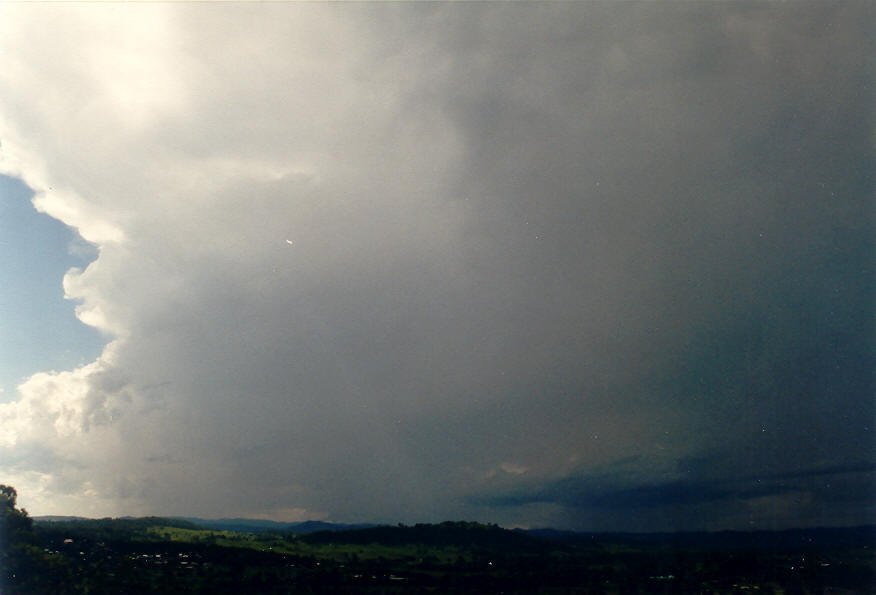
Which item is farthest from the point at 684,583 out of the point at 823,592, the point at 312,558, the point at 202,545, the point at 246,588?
the point at 202,545

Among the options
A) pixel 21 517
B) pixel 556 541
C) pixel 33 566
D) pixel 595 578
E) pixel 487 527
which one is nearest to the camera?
pixel 33 566

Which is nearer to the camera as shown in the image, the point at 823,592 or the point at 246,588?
the point at 246,588

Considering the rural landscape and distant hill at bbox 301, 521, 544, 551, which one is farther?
distant hill at bbox 301, 521, 544, 551

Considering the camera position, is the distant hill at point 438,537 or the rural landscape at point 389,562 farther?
the distant hill at point 438,537

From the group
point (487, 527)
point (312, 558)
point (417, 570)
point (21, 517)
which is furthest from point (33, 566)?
point (487, 527)

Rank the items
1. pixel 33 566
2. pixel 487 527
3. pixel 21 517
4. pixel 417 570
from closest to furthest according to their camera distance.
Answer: pixel 33 566, pixel 21 517, pixel 417 570, pixel 487 527

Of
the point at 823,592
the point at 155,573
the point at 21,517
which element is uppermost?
the point at 21,517

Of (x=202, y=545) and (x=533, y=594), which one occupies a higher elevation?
(x=202, y=545)

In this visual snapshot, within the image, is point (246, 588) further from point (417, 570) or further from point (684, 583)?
point (684, 583)
